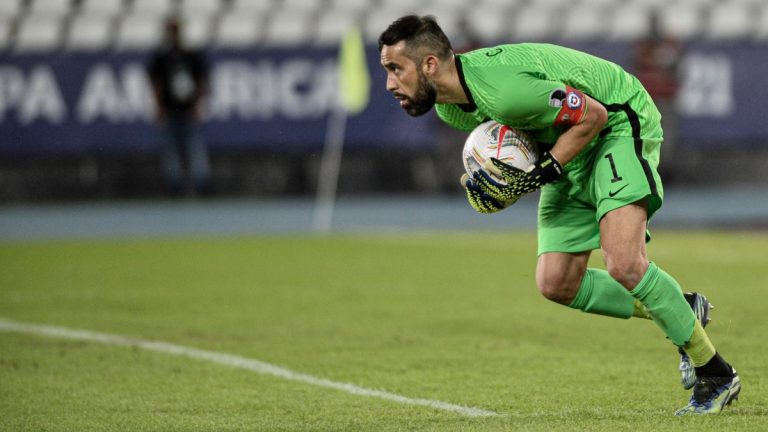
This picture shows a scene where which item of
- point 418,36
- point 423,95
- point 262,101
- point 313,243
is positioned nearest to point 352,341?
point 423,95

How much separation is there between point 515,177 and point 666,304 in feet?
2.68

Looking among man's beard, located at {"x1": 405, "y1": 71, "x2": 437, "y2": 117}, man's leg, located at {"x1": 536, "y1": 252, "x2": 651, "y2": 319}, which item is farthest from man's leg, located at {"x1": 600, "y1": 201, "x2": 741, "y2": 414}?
man's beard, located at {"x1": 405, "y1": 71, "x2": 437, "y2": 117}

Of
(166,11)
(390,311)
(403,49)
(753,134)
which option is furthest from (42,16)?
(403,49)

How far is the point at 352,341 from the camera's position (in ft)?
26.8

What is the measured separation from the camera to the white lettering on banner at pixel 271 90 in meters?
19.1

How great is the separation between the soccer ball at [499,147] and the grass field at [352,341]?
107cm

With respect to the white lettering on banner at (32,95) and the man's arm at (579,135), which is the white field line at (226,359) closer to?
the man's arm at (579,135)

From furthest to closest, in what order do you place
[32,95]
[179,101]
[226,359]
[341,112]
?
[341,112] < [32,95] < [179,101] < [226,359]

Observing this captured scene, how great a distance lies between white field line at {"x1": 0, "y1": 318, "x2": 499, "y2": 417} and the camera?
19.9 feet

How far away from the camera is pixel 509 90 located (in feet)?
17.9

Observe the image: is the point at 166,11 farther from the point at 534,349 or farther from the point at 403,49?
the point at 403,49

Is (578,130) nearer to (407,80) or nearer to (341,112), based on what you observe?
(407,80)

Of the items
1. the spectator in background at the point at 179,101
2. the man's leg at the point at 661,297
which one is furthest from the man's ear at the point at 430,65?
the spectator in background at the point at 179,101

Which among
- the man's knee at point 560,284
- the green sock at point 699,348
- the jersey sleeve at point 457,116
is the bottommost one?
the green sock at point 699,348
